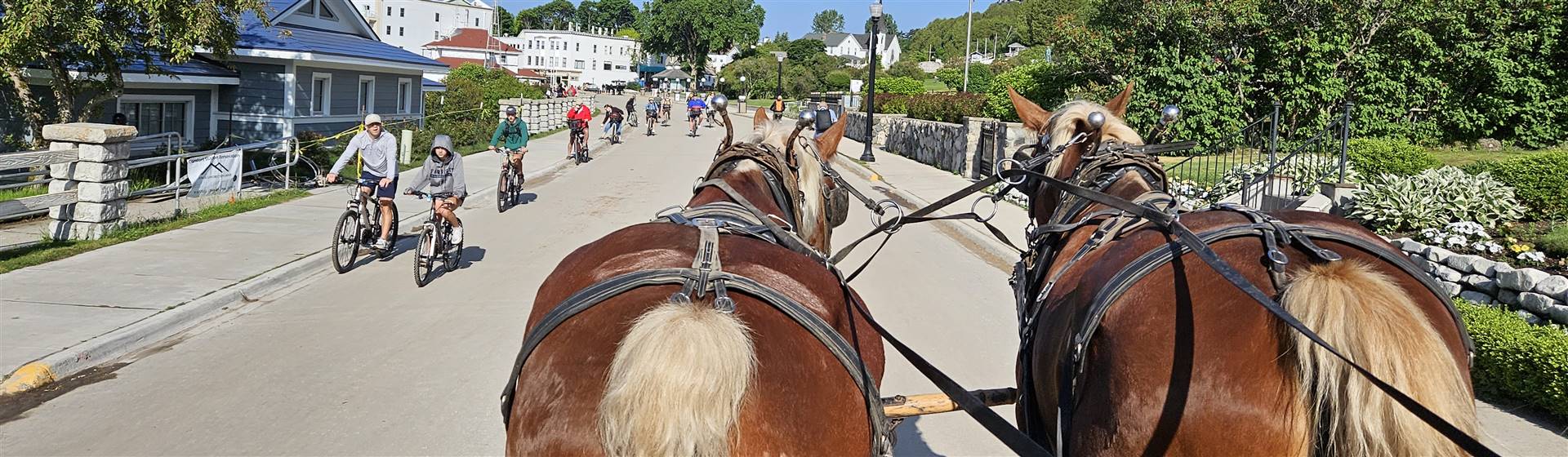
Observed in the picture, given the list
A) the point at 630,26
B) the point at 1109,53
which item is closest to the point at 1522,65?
the point at 1109,53

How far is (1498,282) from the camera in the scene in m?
7.12

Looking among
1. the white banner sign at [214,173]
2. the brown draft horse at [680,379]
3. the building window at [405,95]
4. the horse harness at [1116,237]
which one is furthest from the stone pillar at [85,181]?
the building window at [405,95]

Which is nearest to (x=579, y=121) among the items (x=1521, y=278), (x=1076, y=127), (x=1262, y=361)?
(x=1521, y=278)

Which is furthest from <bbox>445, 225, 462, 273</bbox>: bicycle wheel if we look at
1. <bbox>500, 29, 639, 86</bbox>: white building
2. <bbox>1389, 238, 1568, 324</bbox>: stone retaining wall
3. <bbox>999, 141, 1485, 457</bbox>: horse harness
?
<bbox>500, 29, 639, 86</bbox>: white building

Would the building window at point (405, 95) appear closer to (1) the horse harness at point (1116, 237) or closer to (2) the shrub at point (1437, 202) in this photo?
(2) the shrub at point (1437, 202)

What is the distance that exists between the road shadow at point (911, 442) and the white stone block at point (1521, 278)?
13.5 ft

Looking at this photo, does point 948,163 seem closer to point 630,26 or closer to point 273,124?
point 273,124

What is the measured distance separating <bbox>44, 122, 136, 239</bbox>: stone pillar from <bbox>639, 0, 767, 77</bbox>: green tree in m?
122

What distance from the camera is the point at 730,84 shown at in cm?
9969

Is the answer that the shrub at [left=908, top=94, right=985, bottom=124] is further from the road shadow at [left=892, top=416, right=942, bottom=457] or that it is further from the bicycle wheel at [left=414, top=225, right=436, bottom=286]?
the road shadow at [left=892, top=416, right=942, bottom=457]

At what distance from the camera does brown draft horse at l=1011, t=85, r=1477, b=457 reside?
8.39 feet

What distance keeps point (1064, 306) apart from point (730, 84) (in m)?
97.3

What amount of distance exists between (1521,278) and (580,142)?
23.8 metres

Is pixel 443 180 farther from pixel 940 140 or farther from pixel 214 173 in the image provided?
pixel 940 140
